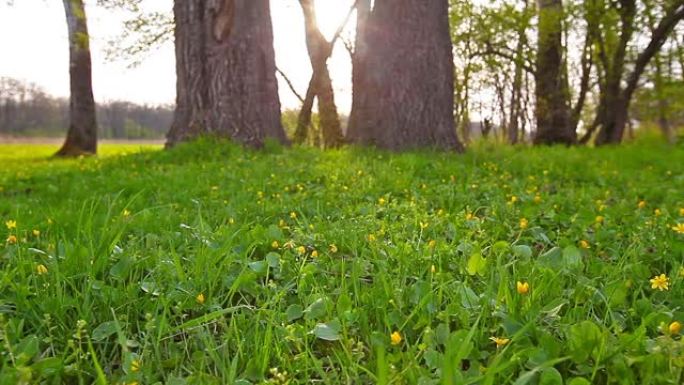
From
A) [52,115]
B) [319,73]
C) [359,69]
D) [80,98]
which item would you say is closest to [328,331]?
[359,69]

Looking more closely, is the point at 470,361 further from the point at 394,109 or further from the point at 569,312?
the point at 394,109

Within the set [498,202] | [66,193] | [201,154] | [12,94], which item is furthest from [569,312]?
[12,94]

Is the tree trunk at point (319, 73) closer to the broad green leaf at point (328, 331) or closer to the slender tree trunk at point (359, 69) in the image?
the slender tree trunk at point (359, 69)

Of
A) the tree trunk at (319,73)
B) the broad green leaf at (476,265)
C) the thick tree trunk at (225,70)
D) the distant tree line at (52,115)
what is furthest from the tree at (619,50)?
the distant tree line at (52,115)

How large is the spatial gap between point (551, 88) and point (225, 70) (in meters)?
9.57

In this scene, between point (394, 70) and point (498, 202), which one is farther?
point (394, 70)

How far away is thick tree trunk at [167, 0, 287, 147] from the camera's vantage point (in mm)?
6586

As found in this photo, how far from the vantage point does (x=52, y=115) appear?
55.4 metres

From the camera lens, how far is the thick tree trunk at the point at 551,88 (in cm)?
1287

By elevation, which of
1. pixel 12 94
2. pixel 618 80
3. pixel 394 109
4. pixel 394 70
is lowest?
pixel 394 109

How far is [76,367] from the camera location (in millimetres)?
1233

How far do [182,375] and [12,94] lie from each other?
6044 cm

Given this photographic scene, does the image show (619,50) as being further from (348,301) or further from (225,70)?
(348,301)

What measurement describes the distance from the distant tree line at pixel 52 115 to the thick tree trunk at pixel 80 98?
3748 centimetres
